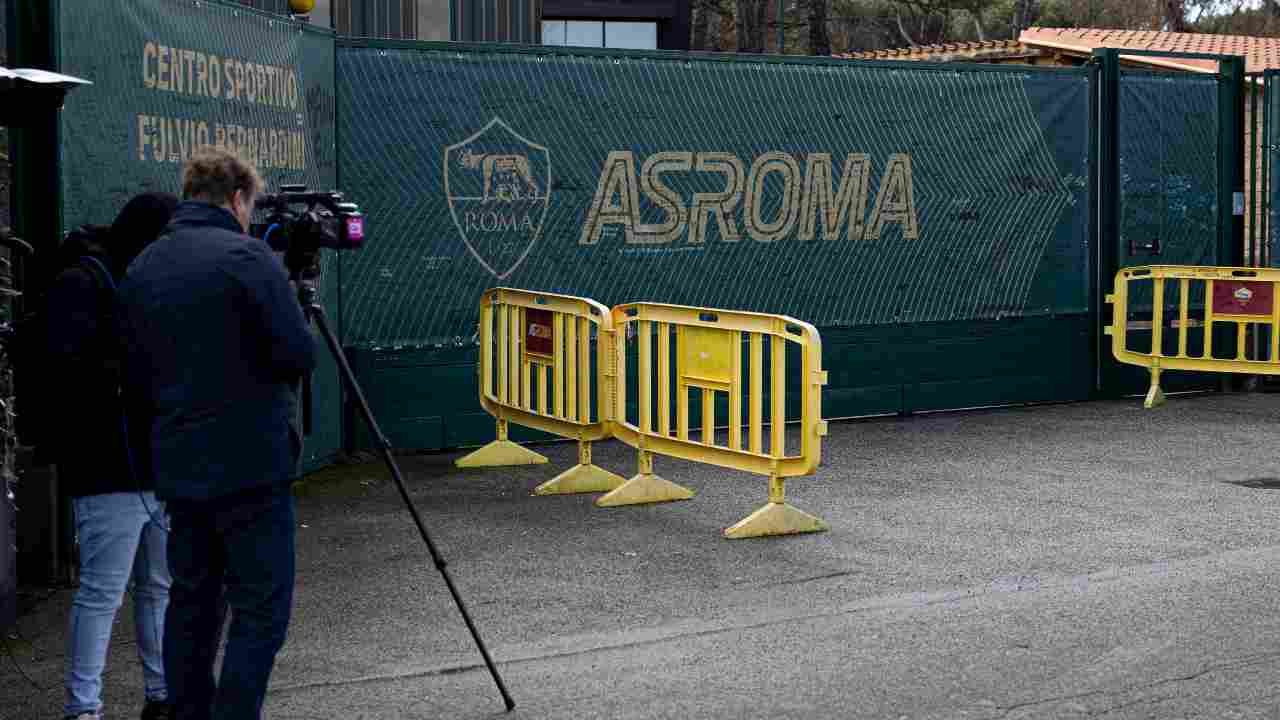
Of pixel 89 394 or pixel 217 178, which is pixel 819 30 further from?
pixel 217 178

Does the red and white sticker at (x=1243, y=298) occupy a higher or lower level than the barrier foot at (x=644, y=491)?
higher

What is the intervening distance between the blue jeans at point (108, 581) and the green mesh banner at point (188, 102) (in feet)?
8.62

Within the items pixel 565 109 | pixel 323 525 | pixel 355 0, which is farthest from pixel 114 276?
pixel 355 0

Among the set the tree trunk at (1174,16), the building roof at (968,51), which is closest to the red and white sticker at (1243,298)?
the building roof at (968,51)

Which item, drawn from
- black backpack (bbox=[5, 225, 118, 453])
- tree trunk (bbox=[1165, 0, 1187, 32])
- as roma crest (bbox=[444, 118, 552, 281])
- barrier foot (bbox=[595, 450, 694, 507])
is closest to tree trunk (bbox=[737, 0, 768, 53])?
tree trunk (bbox=[1165, 0, 1187, 32])

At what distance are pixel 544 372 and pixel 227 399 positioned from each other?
5737mm

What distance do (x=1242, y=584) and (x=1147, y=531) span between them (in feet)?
4.17

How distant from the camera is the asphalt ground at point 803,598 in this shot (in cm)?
640

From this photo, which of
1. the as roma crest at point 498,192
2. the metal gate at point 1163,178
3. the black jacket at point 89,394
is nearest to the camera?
the black jacket at point 89,394

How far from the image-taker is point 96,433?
5766 mm

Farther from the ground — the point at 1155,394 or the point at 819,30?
the point at 819,30

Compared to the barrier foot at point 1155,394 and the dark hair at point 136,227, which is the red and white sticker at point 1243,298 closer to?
the barrier foot at point 1155,394

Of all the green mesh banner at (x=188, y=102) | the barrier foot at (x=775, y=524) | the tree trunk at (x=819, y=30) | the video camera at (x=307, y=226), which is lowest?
the barrier foot at (x=775, y=524)

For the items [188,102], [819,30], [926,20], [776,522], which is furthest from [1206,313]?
[926,20]
